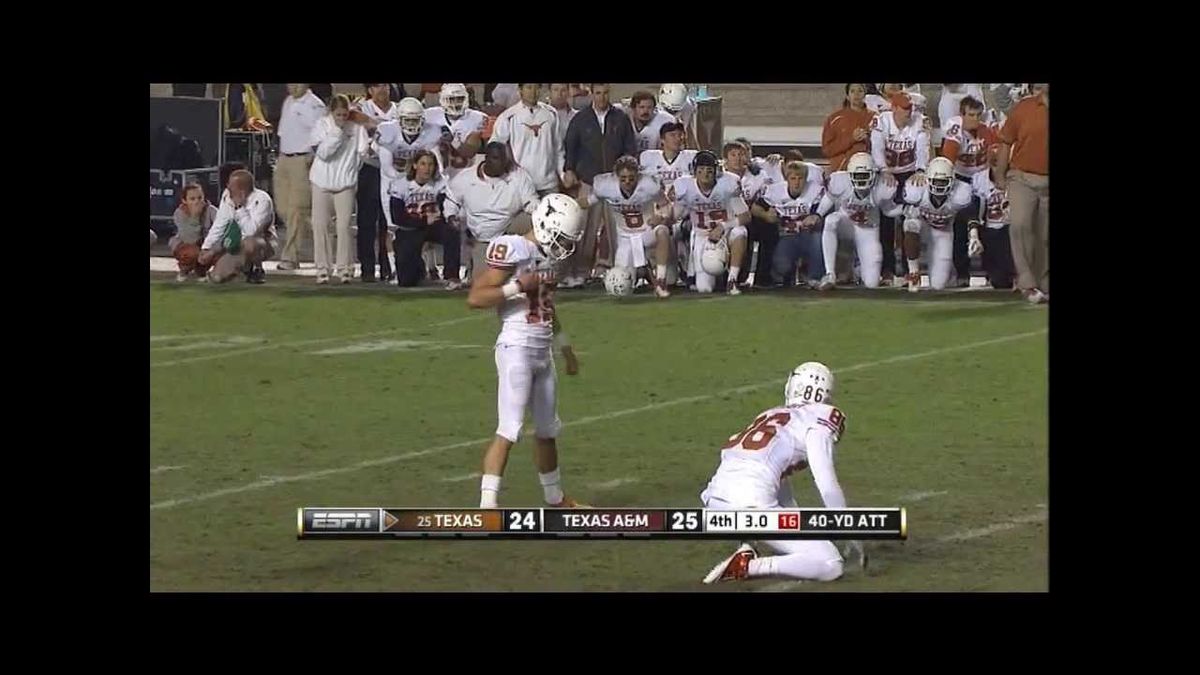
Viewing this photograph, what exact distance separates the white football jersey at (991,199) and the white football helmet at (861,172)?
0.59 meters

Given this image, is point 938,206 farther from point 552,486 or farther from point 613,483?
point 552,486

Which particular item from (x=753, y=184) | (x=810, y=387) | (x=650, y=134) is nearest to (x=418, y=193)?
(x=650, y=134)

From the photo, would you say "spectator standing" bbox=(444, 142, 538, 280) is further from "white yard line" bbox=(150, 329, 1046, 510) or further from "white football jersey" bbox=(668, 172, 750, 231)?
"white yard line" bbox=(150, 329, 1046, 510)

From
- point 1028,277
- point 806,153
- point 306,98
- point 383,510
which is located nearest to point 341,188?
point 306,98

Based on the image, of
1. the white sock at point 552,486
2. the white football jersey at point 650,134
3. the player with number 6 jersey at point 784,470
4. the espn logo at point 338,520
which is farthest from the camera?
the white football jersey at point 650,134

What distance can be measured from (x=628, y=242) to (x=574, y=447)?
158 inches

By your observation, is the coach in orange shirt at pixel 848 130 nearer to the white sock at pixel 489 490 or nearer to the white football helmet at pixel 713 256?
the white football helmet at pixel 713 256

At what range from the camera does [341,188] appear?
15648mm

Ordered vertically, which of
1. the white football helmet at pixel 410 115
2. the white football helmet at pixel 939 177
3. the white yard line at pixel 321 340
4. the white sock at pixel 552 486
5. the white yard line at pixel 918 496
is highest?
the white football helmet at pixel 410 115

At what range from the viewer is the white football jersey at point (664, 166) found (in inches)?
613

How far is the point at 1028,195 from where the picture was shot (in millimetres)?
15062

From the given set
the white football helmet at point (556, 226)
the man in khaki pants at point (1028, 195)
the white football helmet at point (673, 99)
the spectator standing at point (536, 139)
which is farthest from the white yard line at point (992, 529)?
the white football helmet at point (673, 99)

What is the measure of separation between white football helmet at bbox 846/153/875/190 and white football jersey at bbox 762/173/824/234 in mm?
205

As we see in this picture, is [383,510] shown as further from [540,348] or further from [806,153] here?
[806,153]
